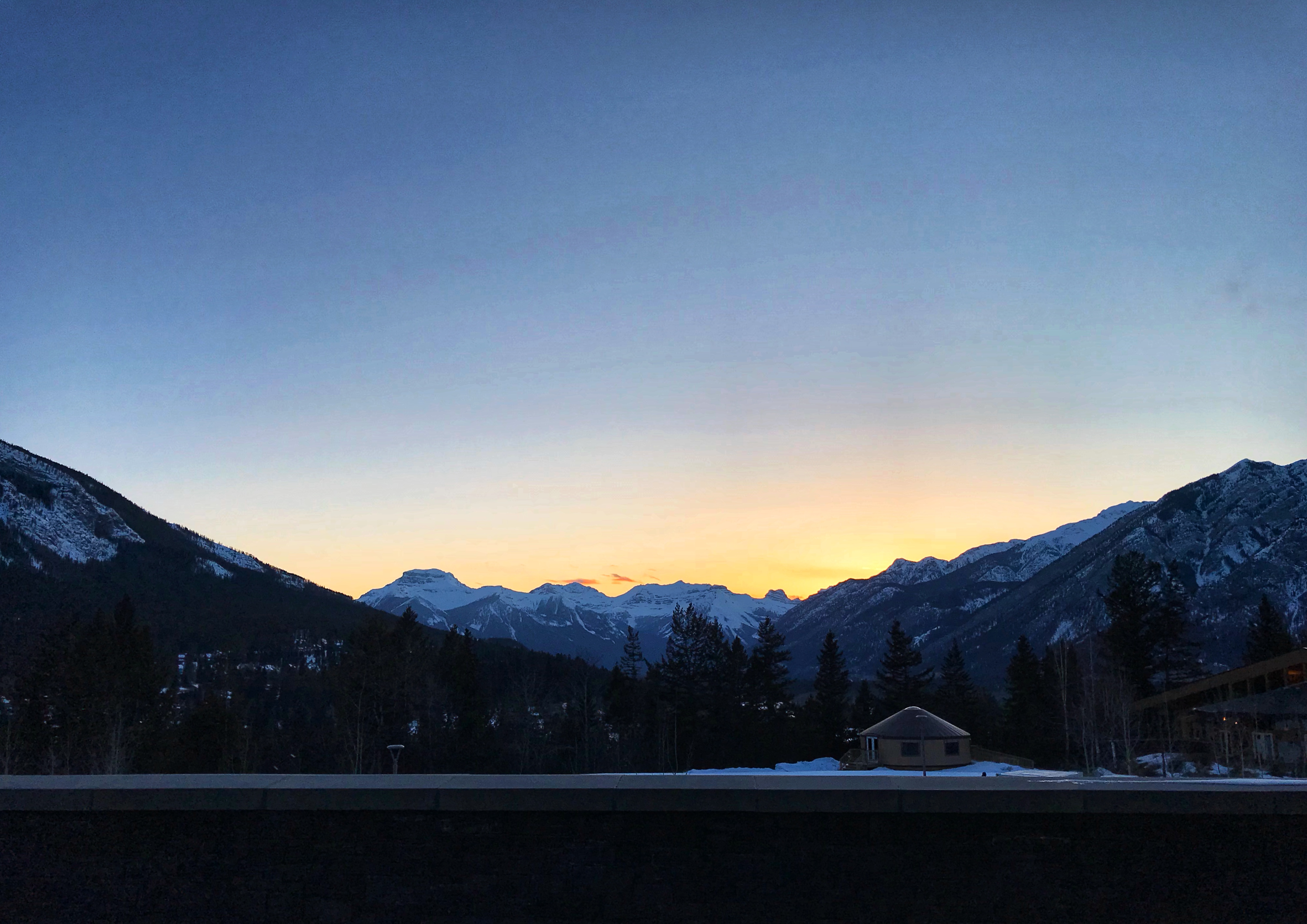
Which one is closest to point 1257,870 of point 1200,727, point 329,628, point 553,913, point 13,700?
point 553,913

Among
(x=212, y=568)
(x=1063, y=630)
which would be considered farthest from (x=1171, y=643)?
(x=1063, y=630)

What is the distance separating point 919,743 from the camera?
1658 inches

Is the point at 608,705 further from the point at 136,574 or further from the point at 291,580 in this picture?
the point at 291,580

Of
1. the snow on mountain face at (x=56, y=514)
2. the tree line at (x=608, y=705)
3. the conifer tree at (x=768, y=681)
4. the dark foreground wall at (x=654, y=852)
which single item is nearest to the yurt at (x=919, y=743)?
the tree line at (x=608, y=705)

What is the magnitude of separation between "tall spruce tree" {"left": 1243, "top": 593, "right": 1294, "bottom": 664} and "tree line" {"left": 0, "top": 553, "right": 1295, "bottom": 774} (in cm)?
13

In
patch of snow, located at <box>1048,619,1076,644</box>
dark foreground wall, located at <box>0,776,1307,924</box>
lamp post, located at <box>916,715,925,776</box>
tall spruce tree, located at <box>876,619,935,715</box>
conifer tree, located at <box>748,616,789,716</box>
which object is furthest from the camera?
patch of snow, located at <box>1048,619,1076,644</box>

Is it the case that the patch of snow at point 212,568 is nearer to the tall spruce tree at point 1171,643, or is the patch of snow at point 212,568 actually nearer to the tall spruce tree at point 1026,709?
the tall spruce tree at point 1026,709

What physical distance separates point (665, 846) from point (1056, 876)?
264 centimetres

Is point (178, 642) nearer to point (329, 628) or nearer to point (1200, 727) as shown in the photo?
point (329, 628)

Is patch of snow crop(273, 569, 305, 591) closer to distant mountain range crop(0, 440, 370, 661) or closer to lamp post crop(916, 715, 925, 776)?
distant mountain range crop(0, 440, 370, 661)

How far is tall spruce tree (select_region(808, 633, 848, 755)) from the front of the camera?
5597 cm

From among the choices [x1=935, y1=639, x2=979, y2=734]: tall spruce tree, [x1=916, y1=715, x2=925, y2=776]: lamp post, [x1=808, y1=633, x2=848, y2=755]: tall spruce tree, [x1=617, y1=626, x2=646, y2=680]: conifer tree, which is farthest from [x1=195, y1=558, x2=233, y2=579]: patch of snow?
[x1=916, y1=715, x2=925, y2=776]: lamp post

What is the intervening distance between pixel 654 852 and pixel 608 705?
59.0 meters

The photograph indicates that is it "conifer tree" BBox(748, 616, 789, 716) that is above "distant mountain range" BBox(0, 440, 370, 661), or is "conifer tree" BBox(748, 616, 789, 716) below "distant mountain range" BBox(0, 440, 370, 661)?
below
